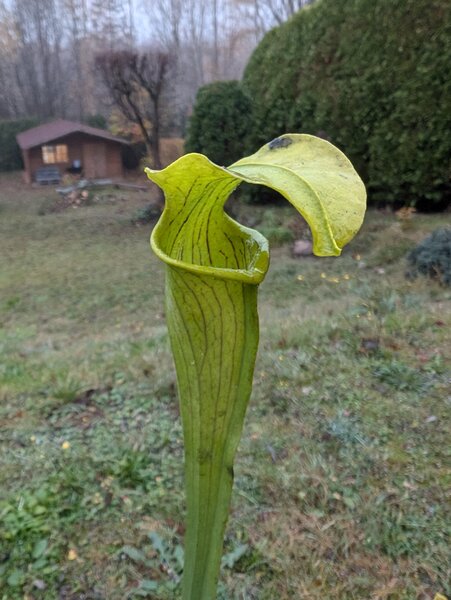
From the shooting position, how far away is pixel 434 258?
13.2 feet

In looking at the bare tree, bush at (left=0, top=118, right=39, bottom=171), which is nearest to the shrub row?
the bare tree

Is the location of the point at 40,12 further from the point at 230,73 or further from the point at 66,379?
the point at 66,379

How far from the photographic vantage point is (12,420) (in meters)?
2.19

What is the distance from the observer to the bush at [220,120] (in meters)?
7.82

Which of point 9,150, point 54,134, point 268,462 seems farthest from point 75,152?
point 268,462

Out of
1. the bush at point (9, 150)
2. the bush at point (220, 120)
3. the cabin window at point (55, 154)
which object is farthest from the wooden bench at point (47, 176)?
the bush at point (220, 120)

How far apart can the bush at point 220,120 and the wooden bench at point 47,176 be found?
258 inches

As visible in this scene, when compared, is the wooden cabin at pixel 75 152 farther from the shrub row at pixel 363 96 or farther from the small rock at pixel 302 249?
the small rock at pixel 302 249

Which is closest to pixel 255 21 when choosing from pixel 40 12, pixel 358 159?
pixel 40 12

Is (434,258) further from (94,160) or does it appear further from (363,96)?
(94,160)

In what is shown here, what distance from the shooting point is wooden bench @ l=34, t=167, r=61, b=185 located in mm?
13327

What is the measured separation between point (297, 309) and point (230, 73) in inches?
915

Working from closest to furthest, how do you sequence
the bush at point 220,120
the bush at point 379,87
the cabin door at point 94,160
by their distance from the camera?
the bush at point 379,87 → the bush at point 220,120 → the cabin door at point 94,160

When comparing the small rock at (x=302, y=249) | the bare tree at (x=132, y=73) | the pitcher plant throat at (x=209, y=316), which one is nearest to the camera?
the pitcher plant throat at (x=209, y=316)
